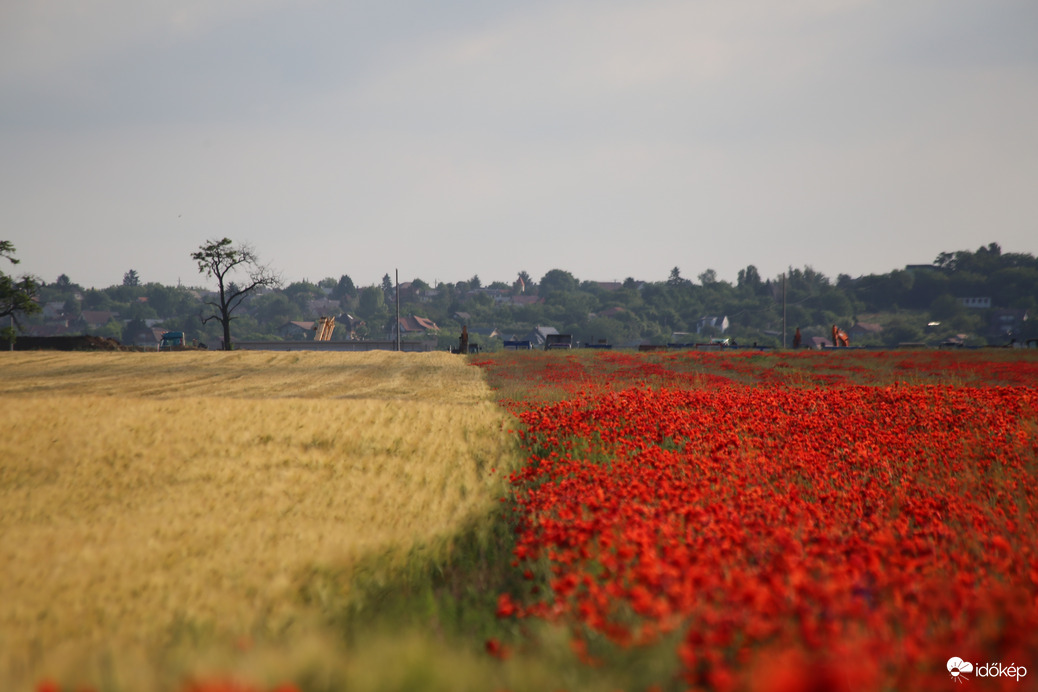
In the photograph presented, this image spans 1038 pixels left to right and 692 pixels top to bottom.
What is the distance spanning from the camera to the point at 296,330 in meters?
154

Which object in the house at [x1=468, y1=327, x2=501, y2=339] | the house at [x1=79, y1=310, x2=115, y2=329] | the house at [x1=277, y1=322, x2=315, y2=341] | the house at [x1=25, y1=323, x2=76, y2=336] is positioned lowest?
the house at [x1=468, y1=327, x2=501, y2=339]

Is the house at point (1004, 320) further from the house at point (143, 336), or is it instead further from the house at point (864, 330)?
the house at point (143, 336)

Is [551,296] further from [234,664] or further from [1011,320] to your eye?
[234,664]

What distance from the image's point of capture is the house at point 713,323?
468 feet

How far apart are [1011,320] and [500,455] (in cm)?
14720

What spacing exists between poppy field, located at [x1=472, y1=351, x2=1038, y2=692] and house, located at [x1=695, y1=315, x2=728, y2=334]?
134 metres

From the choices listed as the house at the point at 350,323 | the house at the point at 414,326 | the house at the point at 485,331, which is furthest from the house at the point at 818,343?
the house at the point at 350,323

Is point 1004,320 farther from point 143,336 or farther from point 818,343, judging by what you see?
point 143,336

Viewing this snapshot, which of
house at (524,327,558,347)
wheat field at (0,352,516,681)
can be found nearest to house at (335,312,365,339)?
house at (524,327,558,347)

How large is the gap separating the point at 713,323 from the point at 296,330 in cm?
9546

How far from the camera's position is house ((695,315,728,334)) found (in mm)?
142625

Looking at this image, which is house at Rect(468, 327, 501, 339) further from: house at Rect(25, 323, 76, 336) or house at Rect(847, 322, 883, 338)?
house at Rect(25, 323, 76, 336)

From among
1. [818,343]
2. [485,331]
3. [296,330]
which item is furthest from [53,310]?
[818,343]

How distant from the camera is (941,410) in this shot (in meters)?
11.3
